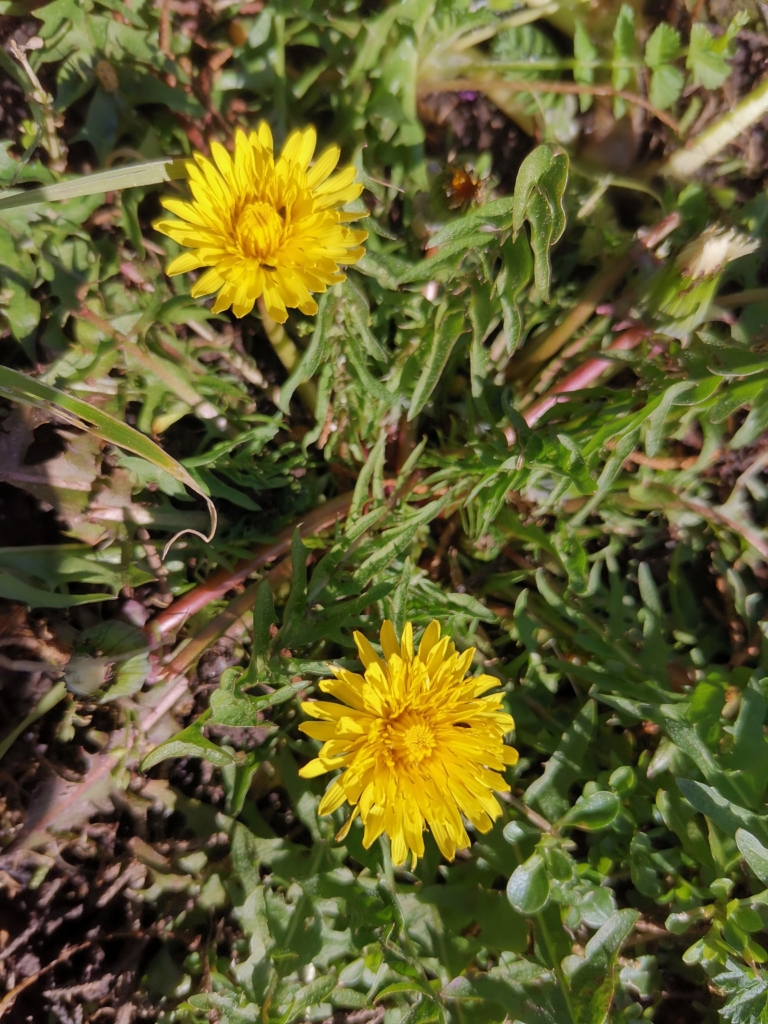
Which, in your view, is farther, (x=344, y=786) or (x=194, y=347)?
(x=194, y=347)

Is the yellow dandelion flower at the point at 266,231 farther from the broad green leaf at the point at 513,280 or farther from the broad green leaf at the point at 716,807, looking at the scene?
the broad green leaf at the point at 716,807

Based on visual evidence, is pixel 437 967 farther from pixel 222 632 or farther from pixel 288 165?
pixel 288 165

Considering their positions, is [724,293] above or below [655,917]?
above

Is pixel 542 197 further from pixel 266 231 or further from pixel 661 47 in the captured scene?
pixel 661 47

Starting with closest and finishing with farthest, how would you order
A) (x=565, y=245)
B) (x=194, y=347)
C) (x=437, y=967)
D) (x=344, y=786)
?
(x=344, y=786) < (x=437, y=967) < (x=194, y=347) < (x=565, y=245)

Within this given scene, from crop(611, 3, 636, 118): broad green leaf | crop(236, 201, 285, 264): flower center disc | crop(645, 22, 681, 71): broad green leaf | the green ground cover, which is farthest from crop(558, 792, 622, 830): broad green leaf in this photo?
crop(645, 22, 681, 71): broad green leaf

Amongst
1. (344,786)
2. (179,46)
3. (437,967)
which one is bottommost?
(437,967)

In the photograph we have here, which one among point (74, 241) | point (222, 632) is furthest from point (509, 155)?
point (222, 632)
